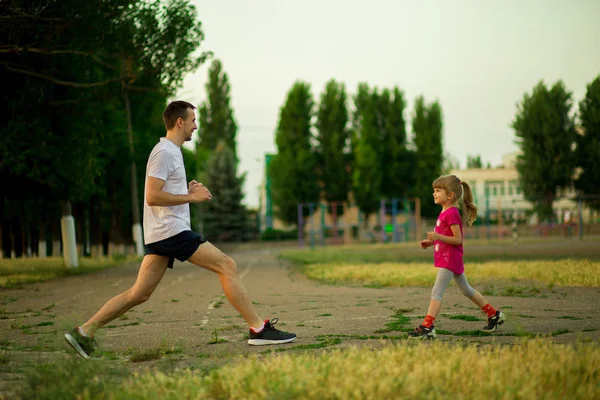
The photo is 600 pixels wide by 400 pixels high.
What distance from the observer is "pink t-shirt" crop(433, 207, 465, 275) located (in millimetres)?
7414

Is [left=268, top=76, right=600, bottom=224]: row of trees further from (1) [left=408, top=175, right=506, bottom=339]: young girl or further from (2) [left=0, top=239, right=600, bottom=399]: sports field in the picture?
(1) [left=408, top=175, right=506, bottom=339]: young girl

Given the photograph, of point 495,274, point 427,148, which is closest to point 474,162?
point 427,148

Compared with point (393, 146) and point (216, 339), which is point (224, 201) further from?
point (216, 339)

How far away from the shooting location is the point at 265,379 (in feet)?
14.9

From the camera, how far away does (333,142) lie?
236 feet

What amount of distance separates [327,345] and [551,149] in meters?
49.4

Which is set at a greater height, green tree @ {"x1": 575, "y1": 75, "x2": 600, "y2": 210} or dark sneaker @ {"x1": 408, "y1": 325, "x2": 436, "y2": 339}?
green tree @ {"x1": 575, "y1": 75, "x2": 600, "y2": 210}

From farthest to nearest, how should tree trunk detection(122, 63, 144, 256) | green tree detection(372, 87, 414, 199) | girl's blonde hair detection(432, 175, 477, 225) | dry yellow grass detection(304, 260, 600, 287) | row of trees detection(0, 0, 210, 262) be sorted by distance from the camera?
1. green tree detection(372, 87, 414, 199)
2. tree trunk detection(122, 63, 144, 256)
3. row of trees detection(0, 0, 210, 262)
4. dry yellow grass detection(304, 260, 600, 287)
5. girl's blonde hair detection(432, 175, 477, 225)

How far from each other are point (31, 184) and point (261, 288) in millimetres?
9513

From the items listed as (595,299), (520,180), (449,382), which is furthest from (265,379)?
(520,180)

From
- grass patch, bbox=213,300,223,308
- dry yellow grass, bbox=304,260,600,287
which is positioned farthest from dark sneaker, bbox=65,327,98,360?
dry yellow grass, bbox=304,260,600,287

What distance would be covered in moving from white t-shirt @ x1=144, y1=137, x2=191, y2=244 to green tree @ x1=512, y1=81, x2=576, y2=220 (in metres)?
45.5

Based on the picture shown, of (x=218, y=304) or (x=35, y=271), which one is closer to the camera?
(x=218, y=304)

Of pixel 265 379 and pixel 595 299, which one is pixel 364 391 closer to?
pixel 265 379
